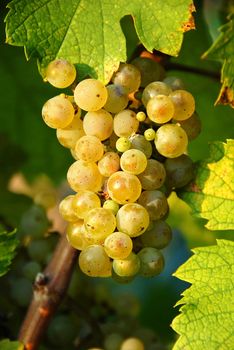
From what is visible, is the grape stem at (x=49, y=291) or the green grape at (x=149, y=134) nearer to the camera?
the green grape at (x=149, y=134)

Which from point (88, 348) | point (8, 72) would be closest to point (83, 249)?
point (88, 348)

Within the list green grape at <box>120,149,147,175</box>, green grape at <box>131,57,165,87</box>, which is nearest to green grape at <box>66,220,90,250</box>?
green grape at <box>120,149,147,175</box>

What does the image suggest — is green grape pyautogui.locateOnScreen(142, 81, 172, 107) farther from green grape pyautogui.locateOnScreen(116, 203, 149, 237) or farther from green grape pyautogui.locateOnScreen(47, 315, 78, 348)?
green grape pyautogui.locateOnScreen(47, 315, 78, 348)

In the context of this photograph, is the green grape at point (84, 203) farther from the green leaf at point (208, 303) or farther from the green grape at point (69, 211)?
the green leaf at point (208, 303)

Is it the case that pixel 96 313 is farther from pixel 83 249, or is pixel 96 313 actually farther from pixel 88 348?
pixel 83 249

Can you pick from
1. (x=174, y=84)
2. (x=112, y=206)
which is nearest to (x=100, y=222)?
(x=112, y=206)

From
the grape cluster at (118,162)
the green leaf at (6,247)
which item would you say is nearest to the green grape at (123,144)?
the grape cluster at (118,162)
